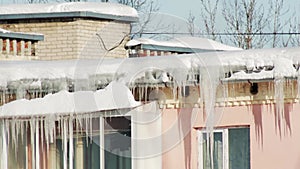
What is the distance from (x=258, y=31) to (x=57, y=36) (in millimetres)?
14161

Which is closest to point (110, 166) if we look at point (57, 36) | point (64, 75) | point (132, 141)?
point (132, 141)

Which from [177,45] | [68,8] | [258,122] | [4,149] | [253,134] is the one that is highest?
[68,8]

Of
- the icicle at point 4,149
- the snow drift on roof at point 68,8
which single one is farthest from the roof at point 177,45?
the icicle at point 4,149

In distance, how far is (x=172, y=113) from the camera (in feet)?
33.4

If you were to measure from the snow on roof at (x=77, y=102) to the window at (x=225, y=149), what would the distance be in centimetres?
91

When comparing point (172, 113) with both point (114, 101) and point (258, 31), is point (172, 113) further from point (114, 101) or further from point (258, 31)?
point (258, 31)

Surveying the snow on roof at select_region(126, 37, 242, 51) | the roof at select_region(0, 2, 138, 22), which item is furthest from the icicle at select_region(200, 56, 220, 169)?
the roof at select_region(0, 2, 138, 22)

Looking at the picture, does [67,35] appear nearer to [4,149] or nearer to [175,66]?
[4,149]

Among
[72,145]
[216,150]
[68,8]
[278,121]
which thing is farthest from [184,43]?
[278,121]

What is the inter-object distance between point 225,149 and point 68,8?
6.66m

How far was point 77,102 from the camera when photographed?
10180 mm

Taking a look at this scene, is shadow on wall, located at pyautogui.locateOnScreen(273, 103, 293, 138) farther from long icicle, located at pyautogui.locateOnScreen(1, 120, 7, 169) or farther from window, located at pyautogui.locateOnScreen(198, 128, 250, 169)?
long icicle, located at pyautogui.locateOnScreen(1, 120, 7, 169)

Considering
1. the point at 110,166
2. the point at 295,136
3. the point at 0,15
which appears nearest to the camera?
the point at 295,136

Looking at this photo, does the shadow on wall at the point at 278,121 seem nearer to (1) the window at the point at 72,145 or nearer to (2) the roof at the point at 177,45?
(1) the window at the point at 72,145
